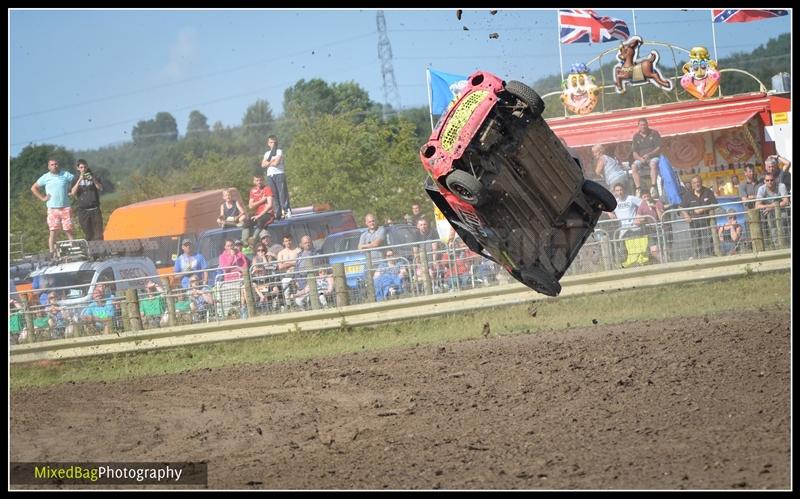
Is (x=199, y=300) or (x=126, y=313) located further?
(x=126, y=313)

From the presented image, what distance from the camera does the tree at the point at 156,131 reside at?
45781 mm

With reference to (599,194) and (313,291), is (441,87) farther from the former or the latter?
(599,194)

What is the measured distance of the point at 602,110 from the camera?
19.2 m

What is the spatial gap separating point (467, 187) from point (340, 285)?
656 cm

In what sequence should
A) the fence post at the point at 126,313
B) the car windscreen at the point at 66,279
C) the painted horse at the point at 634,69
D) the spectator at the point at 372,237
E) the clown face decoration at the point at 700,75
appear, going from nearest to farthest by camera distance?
the fence post at the point at 126,313, the spectator at the point at 372,237, the car windscreen at the point at 66,279, the clown face decoration at the point at 700,75, the painted horse at the point at 634,69

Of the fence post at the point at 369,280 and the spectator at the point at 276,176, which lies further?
the spectator at the point at 276,176

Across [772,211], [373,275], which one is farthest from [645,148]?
[373,275]

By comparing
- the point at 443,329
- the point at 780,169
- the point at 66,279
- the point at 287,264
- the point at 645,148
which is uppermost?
the point at 645,148

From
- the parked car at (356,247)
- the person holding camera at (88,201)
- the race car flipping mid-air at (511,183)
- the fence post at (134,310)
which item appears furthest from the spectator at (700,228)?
the person holding camera at (88,201)

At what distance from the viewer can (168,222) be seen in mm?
21078

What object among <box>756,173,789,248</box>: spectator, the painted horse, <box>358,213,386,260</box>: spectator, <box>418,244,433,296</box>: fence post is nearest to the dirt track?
<box>418,244,433,296</box>: fence post

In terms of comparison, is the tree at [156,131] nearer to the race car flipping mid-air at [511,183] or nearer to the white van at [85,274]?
the white van at [85,274]

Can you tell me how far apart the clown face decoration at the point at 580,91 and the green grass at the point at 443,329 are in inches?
221
